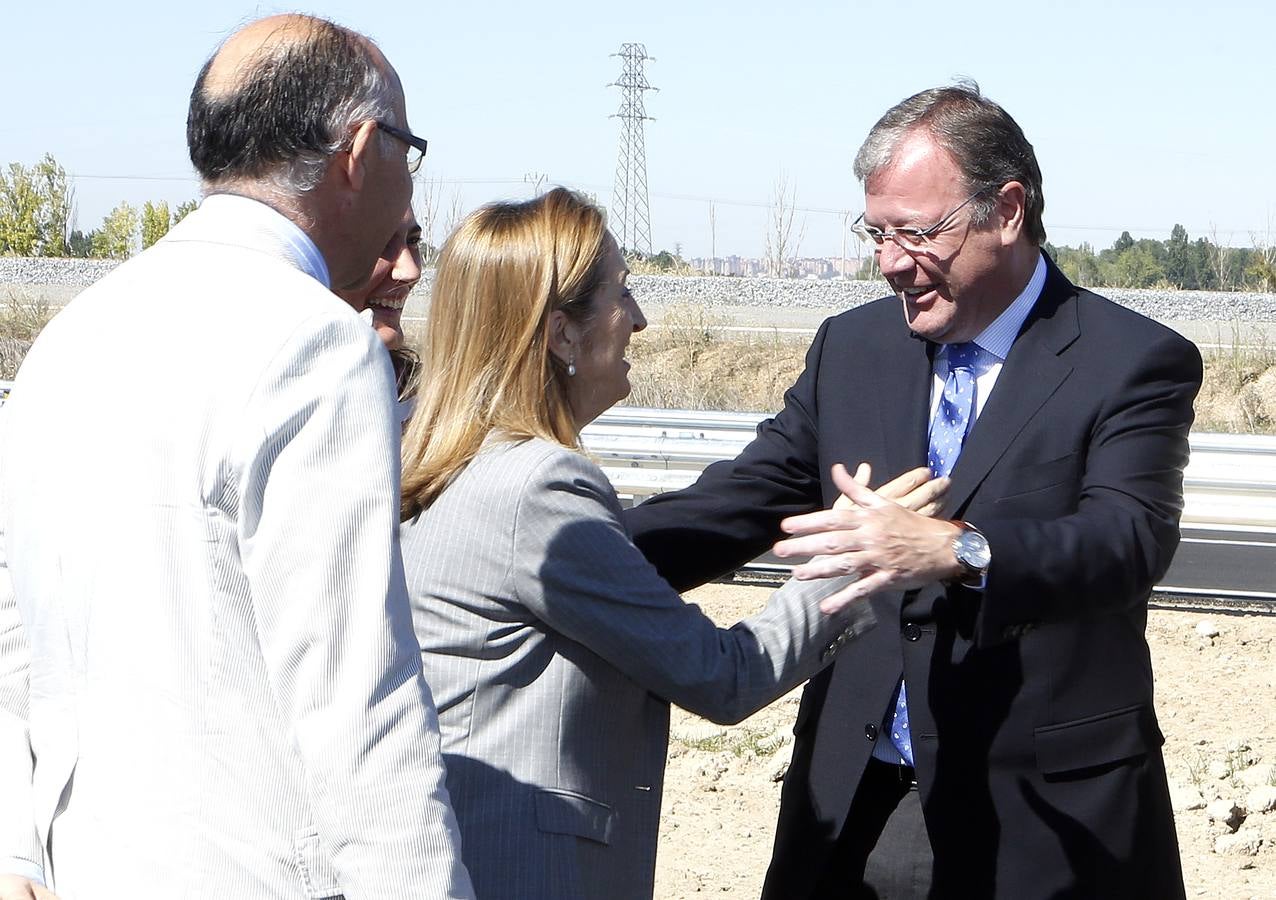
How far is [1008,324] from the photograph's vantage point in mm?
3084

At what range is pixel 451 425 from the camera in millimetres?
2607

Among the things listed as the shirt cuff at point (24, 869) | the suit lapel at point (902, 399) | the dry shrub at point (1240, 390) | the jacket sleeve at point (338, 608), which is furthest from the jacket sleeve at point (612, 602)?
the dry shrub at point (1240, 390)

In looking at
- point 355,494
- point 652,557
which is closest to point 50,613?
point 355,494

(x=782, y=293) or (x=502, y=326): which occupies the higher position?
(x=502, y=326)

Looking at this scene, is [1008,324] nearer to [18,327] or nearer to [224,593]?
[224,593]

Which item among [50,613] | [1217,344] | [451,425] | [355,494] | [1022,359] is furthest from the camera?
[1217,344]

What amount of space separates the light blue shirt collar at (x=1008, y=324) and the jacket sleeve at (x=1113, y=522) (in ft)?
0.88

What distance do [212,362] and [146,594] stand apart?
0.96 ft

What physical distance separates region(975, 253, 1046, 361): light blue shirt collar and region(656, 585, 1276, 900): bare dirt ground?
2.54 m

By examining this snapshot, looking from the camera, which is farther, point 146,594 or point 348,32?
point 348,32

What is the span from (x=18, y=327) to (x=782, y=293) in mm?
15536

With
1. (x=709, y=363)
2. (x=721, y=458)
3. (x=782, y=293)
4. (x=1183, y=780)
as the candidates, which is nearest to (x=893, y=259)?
(x=1183, y=780)

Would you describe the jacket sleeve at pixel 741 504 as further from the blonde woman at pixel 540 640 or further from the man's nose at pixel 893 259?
the blonde woman at pixel 540 640

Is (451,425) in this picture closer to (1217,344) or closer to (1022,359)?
(1022,359)
